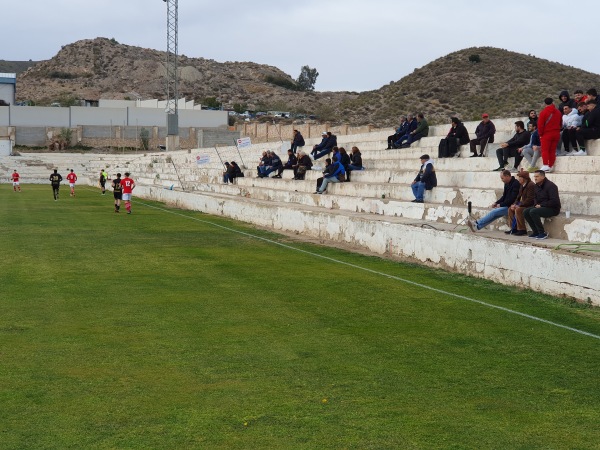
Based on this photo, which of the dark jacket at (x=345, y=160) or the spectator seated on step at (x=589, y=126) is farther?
the dark jacket at (x=345, y=160)

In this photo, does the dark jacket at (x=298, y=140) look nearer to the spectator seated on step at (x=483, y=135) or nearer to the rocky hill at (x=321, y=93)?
the spectator seated on step at (x=483, y=135)

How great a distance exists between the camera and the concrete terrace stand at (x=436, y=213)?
12.5m

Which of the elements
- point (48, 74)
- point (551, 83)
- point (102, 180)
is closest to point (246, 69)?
point (48, 74)

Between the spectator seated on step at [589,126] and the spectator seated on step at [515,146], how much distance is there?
4.40 feet

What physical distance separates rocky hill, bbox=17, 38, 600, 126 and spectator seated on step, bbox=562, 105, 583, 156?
4030cm

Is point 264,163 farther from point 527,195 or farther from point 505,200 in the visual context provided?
point 527,195

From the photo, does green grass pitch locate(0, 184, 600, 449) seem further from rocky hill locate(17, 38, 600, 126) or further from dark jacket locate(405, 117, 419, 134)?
rocky hill locate(17, 38, 600, 126)

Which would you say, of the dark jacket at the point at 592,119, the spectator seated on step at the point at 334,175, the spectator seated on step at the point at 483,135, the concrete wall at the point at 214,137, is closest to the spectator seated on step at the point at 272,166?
the spectator seated on step at the point at 334,175

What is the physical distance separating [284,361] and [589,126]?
12.5 metres

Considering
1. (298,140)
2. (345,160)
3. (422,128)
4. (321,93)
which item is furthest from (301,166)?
(321,93)

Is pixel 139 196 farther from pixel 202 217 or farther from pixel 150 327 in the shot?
pixel 150 327

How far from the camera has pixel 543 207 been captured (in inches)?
553

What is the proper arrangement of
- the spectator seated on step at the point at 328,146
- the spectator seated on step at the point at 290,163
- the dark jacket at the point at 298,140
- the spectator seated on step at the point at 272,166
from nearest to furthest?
the spectator seated on step at the point at 328,146
the spectator seated on step at the point at 290,163
the spectator seated on step at the point at 272,166
the dark jacket at the point at 298,140

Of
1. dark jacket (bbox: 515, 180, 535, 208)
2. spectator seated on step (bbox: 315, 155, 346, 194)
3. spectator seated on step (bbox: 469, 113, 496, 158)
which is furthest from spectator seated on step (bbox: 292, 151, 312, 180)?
dark jacket (bbox: 515, 180, 535, 208)
